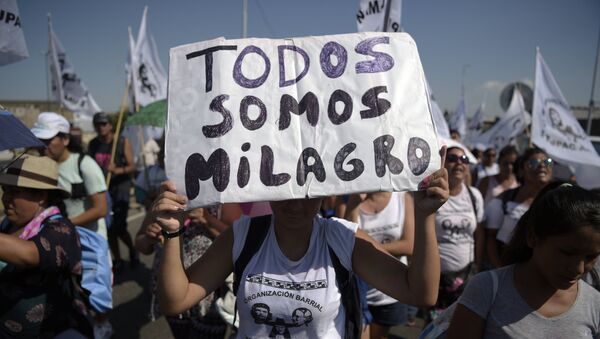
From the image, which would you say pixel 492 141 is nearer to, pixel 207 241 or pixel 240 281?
pixel 207 241

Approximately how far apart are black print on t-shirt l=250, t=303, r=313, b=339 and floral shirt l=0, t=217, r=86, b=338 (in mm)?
1193

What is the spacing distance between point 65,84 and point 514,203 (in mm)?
7638

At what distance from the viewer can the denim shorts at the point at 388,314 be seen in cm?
280

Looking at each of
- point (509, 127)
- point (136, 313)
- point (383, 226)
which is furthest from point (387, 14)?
point (509, 127)

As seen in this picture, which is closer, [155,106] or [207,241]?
[207,241]

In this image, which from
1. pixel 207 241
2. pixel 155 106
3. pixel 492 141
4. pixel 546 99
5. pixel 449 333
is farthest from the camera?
pixel 492 141

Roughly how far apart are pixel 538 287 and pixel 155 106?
14.7 feet

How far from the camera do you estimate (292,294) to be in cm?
152

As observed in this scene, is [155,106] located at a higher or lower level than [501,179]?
higher

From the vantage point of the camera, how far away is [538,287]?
1520 millimetres

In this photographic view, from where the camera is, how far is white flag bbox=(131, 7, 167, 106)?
6641mm

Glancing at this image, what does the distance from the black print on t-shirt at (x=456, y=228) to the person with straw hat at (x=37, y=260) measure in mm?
2646

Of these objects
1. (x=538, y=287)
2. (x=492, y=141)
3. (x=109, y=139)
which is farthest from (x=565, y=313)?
(x=492, y=141)

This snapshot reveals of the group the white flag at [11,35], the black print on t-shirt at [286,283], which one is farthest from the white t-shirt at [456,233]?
the white flag at [11,35]
